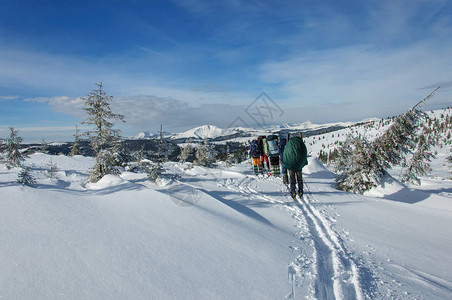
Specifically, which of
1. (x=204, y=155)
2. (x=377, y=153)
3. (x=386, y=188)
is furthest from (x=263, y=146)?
(x=204, y=155)

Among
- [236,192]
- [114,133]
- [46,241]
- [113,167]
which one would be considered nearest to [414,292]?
[46,241]

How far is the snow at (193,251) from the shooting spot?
258cm

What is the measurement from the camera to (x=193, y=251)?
3.41 meters

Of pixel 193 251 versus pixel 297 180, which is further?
pixel 297 180

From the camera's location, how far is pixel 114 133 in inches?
565

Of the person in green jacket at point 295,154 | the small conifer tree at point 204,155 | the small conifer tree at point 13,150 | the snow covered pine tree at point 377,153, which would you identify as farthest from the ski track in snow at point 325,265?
the small conifer tree at point 13,150

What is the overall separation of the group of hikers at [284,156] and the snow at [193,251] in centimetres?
212

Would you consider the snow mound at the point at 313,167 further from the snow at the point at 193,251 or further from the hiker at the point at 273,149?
the snow at the point at 193,251

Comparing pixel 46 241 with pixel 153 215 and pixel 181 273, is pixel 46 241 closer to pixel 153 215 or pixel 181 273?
pixel 153 215

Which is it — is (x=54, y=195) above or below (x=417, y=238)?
above

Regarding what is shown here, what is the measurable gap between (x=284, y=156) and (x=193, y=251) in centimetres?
579

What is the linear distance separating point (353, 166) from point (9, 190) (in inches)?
712

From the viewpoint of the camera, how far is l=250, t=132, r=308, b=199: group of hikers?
8078 millimetres

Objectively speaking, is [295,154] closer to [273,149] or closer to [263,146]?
[273,149]
